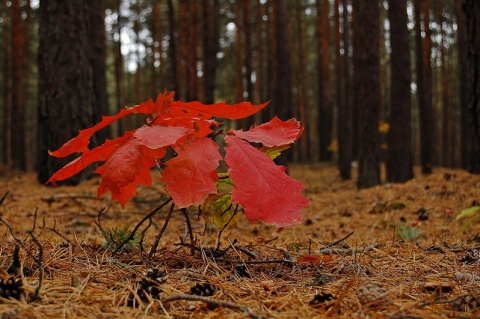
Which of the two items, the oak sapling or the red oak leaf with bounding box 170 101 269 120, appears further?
the red oak leaf with bounding box 170 101 269 120

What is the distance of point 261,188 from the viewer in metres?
1.47

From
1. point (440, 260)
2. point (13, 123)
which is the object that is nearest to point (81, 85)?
point (440, 260)

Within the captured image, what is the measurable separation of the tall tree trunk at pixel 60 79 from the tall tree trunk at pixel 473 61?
4183mm

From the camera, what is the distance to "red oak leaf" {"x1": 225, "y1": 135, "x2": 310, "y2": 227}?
1435 mm

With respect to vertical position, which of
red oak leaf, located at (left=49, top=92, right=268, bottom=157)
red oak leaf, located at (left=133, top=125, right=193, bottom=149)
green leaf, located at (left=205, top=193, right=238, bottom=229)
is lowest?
green leaf, located at (left=205, top=193, right=238, bottom=229)

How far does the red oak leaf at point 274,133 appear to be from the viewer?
1609 millimetres

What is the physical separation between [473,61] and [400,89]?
10.9ft

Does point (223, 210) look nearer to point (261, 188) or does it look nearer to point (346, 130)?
point (261, 188)

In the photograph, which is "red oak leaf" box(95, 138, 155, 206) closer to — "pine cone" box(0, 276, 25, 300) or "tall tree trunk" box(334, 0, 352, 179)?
"pine cone" box(0, 276, 25, 300)

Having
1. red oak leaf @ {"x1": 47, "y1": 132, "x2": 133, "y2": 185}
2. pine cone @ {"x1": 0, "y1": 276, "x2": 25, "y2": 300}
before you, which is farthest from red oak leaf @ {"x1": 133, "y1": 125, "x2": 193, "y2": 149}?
pine cone @ {"x1": 0, "y1": 276, "x2": 25, "y2": 300}

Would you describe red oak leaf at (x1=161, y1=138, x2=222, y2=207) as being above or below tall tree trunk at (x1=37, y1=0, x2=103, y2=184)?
below

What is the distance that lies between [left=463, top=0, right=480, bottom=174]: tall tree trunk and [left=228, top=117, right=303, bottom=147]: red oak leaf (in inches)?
114

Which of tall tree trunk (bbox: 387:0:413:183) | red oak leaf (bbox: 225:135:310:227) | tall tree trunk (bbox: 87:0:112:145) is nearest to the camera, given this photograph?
red oak leaf (bbox: 225:135:310:227)

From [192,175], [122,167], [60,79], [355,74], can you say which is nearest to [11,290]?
[122,167]
